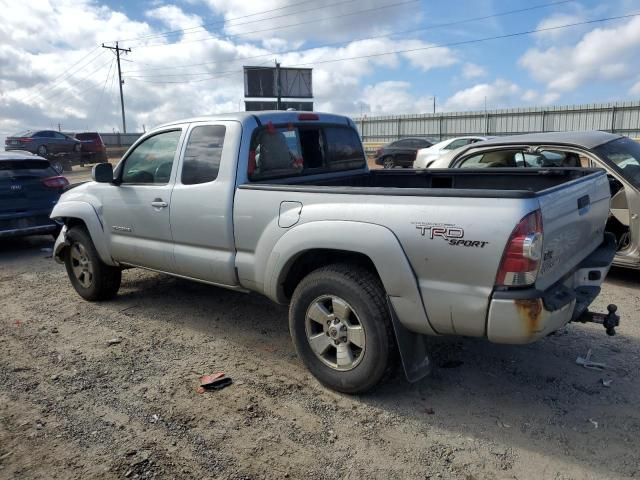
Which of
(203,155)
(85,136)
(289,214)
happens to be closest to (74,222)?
(203,155)

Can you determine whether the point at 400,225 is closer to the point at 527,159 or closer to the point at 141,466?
the point at 141,466

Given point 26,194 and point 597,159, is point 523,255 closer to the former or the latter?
point 597,159

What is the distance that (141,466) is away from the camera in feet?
9.46

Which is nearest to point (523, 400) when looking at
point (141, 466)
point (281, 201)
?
point (281, 201)

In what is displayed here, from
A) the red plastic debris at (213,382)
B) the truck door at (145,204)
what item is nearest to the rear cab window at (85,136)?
the truck door at (145,204)

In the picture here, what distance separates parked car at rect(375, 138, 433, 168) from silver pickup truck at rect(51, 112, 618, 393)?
1890 cm

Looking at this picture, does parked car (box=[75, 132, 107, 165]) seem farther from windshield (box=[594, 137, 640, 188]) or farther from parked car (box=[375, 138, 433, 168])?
windshield (box=[594, 137, 640, 188])

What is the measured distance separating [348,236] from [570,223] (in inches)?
53.9

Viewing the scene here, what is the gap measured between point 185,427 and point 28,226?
662cm

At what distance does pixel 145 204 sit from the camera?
4.78 m

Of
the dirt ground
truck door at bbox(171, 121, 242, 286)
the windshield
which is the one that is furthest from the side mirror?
the windshield

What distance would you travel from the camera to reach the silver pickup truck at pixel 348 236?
2824mm

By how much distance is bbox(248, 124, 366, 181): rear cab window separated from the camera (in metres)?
4.25

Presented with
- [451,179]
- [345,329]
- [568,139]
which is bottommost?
[345,329]
